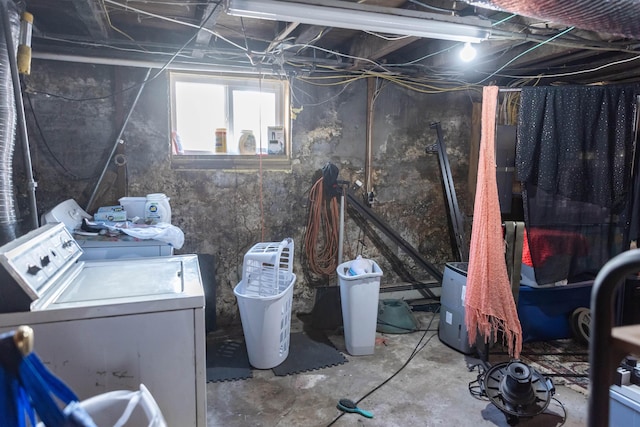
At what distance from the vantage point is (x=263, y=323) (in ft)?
9.09

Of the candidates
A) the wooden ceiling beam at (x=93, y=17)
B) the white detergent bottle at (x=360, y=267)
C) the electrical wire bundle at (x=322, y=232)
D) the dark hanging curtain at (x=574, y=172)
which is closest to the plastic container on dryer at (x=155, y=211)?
the wooden ceiling beam at (x=93, y=17)

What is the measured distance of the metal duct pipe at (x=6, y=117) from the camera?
69.0 inches

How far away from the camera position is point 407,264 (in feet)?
13.4

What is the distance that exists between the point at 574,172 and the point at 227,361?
2.97 meters

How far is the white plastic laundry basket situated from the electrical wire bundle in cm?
79

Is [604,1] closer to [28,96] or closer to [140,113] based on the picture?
[140,113]

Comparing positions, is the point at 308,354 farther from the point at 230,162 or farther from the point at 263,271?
the point at 230,162

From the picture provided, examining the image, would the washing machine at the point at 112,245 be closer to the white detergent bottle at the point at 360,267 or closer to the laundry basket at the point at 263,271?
the laundry basket at the point at 263,271

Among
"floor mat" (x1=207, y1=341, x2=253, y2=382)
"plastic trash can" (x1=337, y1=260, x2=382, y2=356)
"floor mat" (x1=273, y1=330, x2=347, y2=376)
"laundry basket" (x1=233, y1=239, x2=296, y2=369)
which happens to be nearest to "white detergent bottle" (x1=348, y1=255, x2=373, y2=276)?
"plastic trash can" (x1=337, y1=260, x2=382, y2=356)

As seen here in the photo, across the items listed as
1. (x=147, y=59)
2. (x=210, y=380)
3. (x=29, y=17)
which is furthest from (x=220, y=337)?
(x=29, y=17)

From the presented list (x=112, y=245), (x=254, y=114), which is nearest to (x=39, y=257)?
(x=112, y=245)

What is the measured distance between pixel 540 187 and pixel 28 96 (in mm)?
3842

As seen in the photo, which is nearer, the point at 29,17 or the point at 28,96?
the point at 29,17

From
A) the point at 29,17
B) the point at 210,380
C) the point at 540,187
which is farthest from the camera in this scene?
the point at 540,187
